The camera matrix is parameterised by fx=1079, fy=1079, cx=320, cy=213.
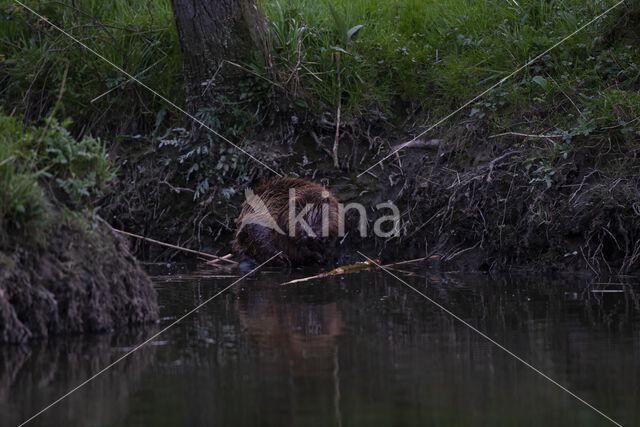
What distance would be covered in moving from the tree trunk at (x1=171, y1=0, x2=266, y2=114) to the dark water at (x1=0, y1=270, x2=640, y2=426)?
2.10 m

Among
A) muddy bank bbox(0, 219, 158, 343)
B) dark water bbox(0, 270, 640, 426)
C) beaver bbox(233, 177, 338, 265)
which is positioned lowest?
dark water bbox(0, 270, 640, 426)

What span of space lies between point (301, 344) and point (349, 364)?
0.44 meters

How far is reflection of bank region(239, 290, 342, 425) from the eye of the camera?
3607 millimetres

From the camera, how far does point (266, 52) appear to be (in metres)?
7.60

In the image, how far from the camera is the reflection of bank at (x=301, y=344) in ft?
11.8

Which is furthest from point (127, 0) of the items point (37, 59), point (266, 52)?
point (266, 52)

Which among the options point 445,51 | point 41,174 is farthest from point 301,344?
point 445,51

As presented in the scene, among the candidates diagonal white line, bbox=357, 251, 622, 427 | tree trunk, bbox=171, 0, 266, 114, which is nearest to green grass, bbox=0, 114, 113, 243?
diagonal white line, bbox=357, 251, 622, 427

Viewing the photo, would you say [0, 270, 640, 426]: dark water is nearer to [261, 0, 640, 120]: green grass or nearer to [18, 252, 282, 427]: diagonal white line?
[18, 252, 282, 427]: diagonal white line

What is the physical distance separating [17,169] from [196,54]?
3.06 meters

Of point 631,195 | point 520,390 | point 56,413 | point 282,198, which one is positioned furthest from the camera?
point 282,198

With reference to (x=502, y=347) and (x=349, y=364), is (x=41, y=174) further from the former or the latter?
(x=502, y=347)

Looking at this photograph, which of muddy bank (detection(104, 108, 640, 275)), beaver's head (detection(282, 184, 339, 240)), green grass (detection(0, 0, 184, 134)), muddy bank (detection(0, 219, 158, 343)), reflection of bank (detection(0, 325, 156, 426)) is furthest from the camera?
green grass (detection(0, 0, 184, 134))

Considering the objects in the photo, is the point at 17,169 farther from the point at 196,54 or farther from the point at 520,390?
the point at 196,54
